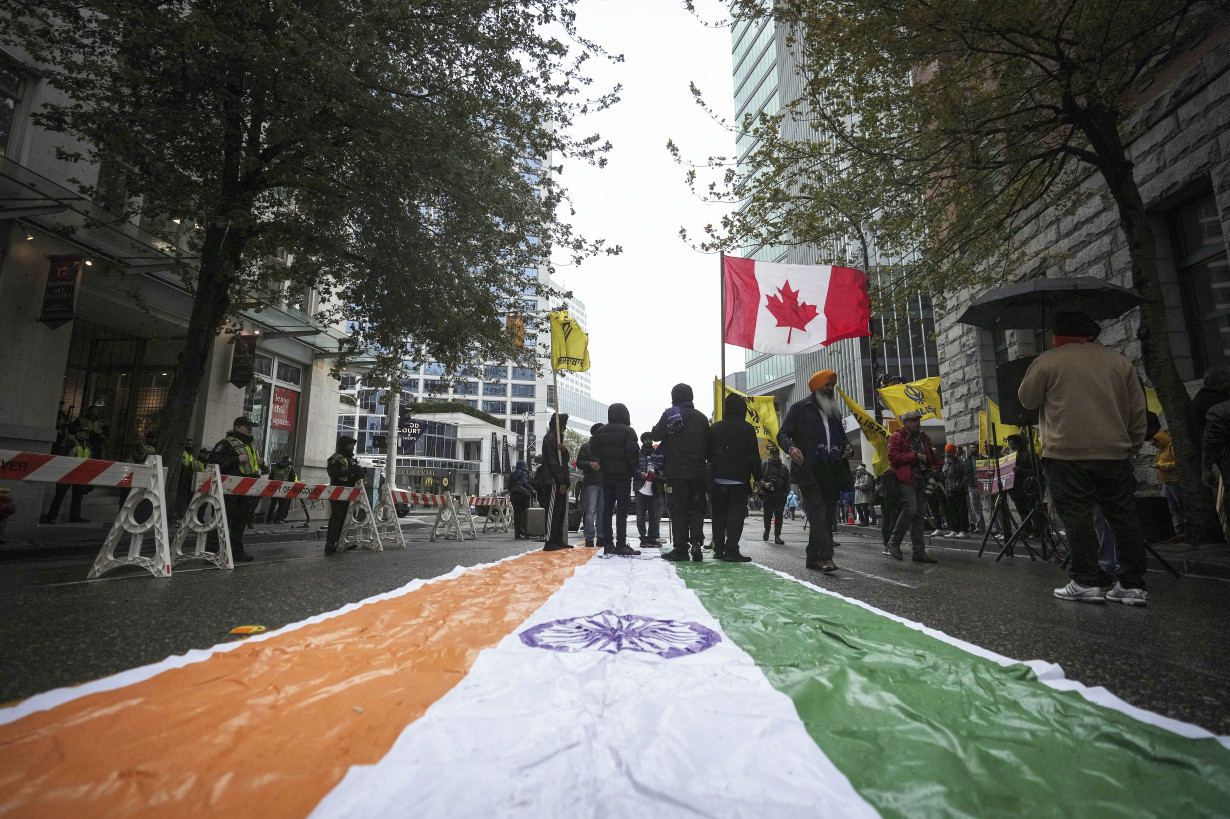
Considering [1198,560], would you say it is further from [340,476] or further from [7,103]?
[7,103]

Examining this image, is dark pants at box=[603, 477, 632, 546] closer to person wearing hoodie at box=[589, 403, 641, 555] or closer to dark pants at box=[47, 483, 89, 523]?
person wearing hoodie at box=[589, 403, 641, 555]

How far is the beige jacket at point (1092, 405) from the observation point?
170 inches

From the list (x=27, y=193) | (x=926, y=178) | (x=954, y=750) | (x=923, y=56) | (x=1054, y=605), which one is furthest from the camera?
(x=27, y=193)

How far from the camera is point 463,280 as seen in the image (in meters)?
11.0

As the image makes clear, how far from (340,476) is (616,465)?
392cm

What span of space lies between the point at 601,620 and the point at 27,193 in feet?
42.5

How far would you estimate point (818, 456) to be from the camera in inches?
258

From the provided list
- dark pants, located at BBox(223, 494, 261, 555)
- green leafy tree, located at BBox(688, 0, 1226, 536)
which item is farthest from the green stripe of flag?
green leafy tree, located at BBox(688, 0, 1226, 536)

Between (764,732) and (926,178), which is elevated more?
(926,178)

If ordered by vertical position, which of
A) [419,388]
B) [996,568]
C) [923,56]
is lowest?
[996,568]

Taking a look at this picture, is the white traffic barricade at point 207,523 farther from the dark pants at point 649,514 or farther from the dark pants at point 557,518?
the dark pants at point 649,514

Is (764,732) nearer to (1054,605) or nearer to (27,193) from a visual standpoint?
(1054,605)

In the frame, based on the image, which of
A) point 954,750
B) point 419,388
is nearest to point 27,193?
point 954,750

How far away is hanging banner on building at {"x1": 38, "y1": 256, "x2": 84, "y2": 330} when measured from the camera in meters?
11.4
